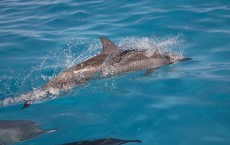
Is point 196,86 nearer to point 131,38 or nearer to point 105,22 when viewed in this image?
point 131,38

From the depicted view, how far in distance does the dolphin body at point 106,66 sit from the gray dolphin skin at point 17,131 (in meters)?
0.82

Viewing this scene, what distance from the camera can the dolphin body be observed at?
761 centimetres

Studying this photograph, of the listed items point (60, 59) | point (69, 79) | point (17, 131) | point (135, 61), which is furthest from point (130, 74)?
point (17, 131)

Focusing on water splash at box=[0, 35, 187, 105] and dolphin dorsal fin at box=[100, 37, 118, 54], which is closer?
water splash at box=[0, 35, 187, 105]

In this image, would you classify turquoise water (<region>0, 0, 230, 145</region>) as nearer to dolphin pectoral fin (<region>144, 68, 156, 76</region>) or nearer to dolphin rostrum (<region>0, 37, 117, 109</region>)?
dolphin pectoral fin (<region>144, 68, 156, 76</region>)

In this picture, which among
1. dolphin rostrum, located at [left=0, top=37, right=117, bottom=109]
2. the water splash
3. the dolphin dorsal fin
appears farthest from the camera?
the dolphin dorsal fin

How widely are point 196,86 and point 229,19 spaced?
4.87 m

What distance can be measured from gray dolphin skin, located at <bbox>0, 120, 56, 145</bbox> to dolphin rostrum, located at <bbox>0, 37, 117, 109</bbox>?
1.09m

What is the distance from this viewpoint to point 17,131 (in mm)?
5836

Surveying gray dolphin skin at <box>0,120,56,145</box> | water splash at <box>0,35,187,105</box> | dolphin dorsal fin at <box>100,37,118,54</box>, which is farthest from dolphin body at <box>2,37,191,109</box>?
gray dolphin skin at <box>0,120,56,145</box>

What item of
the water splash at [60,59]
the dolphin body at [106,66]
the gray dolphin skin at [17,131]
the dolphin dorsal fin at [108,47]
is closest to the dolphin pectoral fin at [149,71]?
the dolphin body at [106,66]

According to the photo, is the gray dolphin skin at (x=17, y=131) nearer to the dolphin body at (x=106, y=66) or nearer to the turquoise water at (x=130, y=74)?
the turquoise water at (x=130, y=74)

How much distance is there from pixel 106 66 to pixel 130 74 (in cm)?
74

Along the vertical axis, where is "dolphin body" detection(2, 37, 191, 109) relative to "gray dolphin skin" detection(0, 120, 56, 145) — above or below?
above
